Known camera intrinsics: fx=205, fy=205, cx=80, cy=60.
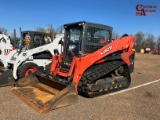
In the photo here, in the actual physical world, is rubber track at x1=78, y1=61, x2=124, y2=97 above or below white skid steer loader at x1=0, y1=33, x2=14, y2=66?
below

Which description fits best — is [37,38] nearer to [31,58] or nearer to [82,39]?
[31,58]

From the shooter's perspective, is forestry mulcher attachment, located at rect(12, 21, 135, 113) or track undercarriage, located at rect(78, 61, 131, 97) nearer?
forestry mulcher attachment, located at rect(12, 21, 135, 113)

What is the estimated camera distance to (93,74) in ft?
20.2

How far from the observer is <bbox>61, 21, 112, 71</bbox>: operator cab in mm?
6652

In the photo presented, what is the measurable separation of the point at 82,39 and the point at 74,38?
0.61 m

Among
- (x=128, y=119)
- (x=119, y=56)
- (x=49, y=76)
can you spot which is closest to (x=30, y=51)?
(x=49, y=76)

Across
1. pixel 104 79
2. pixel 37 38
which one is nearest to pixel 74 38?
pixel 104 79

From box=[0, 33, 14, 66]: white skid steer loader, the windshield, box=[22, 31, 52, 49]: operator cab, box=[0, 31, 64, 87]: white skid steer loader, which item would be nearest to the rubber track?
the windshield

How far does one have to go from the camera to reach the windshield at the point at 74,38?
22.5 feet

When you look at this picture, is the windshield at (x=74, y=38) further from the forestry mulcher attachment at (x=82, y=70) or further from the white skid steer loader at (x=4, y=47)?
the white skid steer loader at (x=4, y=47)

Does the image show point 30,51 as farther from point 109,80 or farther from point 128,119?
point 128,119

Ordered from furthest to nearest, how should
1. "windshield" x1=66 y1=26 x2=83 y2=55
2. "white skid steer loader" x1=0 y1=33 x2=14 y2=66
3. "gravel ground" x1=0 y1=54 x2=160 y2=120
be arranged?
"white skid steer loader" x1=0 y1=33 x2=14 y2=66 → "windshield" x1=66 y1=26 x2=83 y2=55 → "gravel ground" x1=0 y1=54 x2=160 y2=120

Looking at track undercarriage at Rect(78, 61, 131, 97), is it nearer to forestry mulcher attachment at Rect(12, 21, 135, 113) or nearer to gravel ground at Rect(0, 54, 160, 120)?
forestry mulcher attachment at Rect(12, 21, 135, 113)

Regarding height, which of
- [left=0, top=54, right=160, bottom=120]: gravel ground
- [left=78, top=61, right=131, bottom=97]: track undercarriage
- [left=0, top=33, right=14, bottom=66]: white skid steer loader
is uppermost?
[left=0, top=33, right=14, bottom=66]: white skid steer loader
